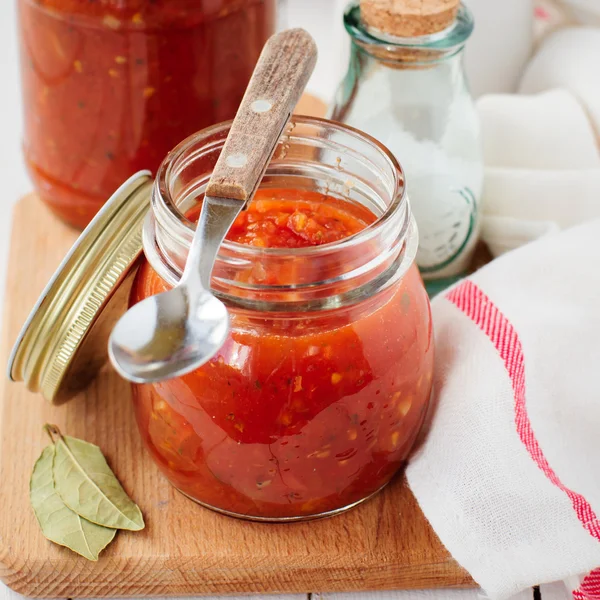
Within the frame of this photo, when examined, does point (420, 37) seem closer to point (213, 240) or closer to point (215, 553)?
point (213, 240)

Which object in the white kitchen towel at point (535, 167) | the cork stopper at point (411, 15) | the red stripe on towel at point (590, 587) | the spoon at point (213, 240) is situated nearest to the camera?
the spoon at point (213, 240)

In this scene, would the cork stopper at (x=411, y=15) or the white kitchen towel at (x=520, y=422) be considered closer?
the white kitchen towel at (x=520, y=422)

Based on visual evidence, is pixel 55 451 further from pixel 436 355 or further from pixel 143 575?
pixel 436 355

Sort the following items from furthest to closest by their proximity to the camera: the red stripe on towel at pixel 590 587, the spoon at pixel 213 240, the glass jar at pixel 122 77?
the glass jar at pixel 122 77 → the red stripe on towel at pixel 590 587 → the spoon at pixel 213 240

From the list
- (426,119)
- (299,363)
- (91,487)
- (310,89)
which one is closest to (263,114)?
(299,363)

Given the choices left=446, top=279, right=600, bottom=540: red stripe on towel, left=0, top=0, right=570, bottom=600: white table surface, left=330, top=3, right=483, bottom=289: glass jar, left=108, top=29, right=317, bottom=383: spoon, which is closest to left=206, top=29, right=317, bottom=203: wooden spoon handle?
left=108, top=29, right=317, bottom=383: spoon

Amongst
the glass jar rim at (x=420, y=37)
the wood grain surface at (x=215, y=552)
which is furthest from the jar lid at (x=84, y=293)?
the glass jar rim at (x=420, y=37)

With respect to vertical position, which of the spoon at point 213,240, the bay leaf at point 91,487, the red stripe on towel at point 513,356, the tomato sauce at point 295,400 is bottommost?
the bay leaf at point 91,487

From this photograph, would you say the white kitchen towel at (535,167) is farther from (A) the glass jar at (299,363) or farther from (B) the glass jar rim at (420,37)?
(A) the glass jar at (299,363)
